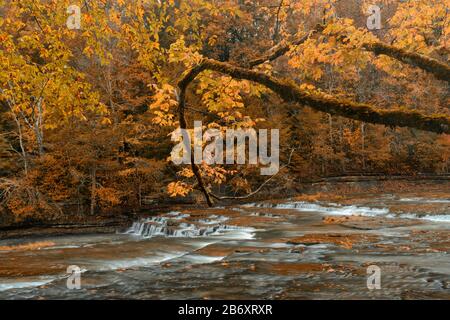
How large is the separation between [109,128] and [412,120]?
2239cm

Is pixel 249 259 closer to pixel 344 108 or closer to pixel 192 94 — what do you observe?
pixel 344 108

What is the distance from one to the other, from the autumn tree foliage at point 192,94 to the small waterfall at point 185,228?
2.54m

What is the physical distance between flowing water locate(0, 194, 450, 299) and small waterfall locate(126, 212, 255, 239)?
5 cm

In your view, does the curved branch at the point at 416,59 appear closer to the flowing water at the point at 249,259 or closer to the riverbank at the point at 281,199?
the flowing water at the point at 249,259

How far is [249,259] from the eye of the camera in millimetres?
9984

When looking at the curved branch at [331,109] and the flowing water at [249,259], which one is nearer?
the curved branch at [331,109]

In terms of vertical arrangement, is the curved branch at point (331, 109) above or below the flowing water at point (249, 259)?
above

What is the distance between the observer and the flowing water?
7.27 meters

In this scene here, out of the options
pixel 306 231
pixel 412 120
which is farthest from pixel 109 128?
pixel 412 120

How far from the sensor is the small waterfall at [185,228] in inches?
665

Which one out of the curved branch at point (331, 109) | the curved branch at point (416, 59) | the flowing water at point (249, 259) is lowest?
the flowing water at point (249, 259)

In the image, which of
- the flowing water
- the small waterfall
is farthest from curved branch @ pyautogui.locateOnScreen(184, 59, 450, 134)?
the small waterfall

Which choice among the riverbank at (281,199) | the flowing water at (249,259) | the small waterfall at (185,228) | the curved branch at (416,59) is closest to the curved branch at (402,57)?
the curved branch at (416,59)
